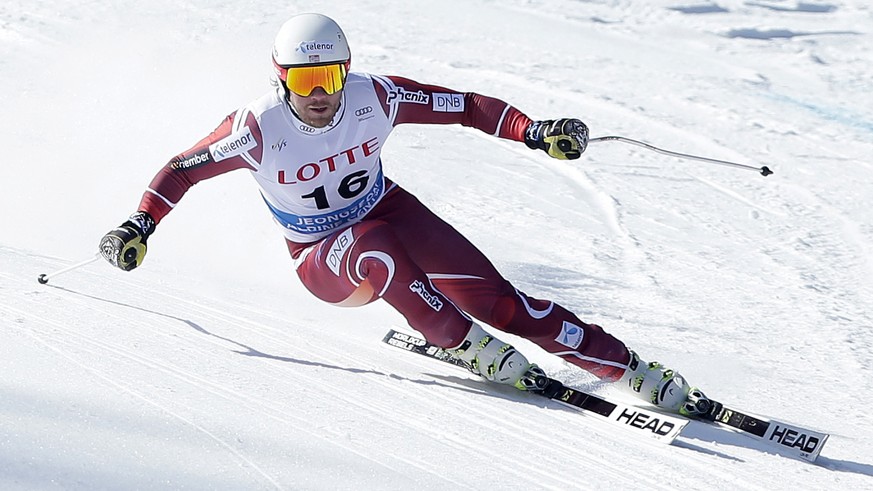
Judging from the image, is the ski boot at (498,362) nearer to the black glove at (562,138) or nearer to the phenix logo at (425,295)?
the phenix logo at (425,295)

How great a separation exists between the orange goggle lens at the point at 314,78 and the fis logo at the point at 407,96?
14.4 inches

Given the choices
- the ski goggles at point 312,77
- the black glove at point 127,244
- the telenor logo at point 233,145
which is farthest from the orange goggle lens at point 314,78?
the black glove at point 127,244

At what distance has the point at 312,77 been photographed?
3885mm

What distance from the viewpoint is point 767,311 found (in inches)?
220

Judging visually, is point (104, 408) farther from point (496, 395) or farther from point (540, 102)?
point (540, 102)

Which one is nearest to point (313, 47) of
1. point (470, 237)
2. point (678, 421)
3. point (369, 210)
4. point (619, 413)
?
point (369, 210)

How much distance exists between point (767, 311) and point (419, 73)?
5.37 metres

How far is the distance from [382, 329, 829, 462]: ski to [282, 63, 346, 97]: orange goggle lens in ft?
4.15

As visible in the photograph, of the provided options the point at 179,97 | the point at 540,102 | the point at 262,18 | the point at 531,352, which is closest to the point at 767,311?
the point at 531,352

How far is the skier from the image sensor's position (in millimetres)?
3869

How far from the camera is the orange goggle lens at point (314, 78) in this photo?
387 cm

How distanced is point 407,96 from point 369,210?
0.52 metres

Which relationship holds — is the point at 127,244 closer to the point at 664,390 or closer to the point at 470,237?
the point at 664,390

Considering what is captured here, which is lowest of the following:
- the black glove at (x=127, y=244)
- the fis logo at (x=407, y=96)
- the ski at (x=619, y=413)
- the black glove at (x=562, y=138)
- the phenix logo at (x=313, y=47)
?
the ski at (x=619, y=413)
